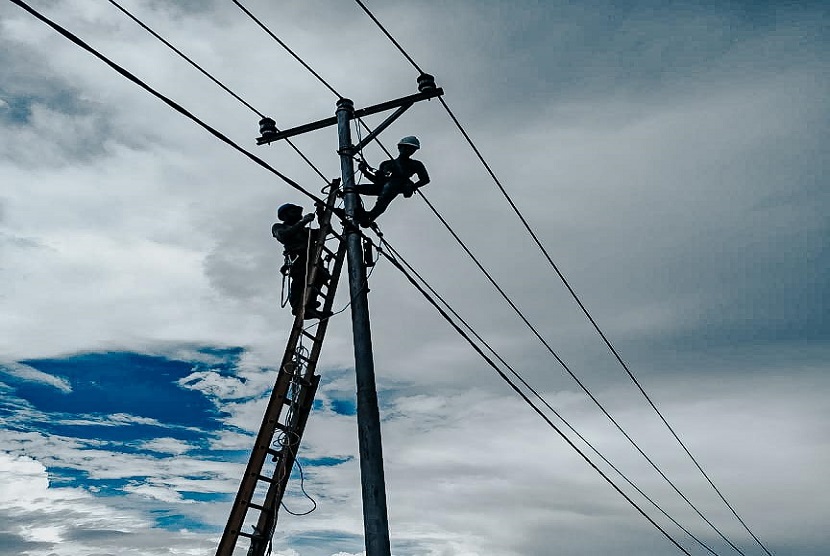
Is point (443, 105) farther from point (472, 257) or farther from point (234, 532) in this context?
point (234, 532)

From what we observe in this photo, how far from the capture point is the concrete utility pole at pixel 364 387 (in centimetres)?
605

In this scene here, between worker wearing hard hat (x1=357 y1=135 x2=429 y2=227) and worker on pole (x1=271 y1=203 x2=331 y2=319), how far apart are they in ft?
3.94

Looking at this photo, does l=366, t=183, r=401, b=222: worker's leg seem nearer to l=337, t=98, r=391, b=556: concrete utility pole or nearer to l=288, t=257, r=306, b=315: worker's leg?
l=337, t=98, r=391, b=556: concrete utility pole

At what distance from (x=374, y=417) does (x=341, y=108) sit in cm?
436

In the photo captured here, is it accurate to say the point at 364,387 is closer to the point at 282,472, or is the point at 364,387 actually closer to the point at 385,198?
the point at 282,472

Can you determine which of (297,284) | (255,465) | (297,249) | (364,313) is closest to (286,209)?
(297,249)

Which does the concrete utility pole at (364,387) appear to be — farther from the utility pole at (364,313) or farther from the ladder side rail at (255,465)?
the ladder side rail at (255,465)

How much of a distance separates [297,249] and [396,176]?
2049mm

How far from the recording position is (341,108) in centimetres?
844

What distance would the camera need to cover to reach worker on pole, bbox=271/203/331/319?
932cm

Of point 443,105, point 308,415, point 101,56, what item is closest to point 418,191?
point 443,105

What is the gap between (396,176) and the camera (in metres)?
9.05

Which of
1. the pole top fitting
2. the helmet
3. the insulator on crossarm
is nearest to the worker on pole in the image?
the helmet

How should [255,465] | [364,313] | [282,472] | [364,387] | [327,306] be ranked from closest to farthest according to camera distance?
[364,387] < [364,313] < [255,465] < [282,472] < [327,306]
